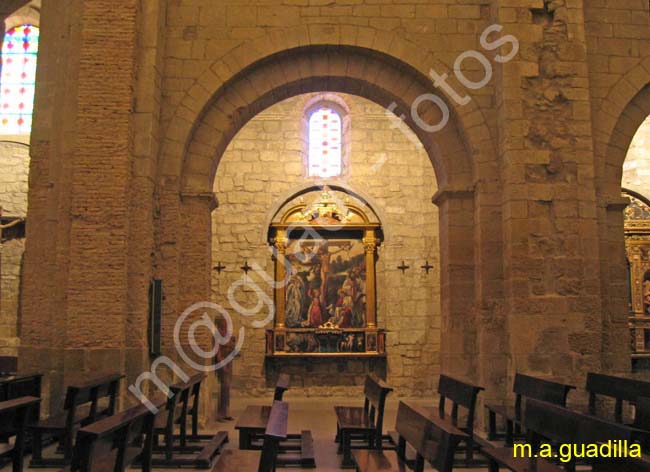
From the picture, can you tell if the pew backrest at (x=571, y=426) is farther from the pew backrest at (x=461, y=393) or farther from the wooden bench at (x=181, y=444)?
the wooden bench at (x=181, y=444)

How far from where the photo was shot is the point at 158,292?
7922 millimetres

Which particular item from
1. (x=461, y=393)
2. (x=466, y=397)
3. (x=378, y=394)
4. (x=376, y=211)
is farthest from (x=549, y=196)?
(x=376, y=211)

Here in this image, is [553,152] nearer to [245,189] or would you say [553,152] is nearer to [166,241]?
[166,241]

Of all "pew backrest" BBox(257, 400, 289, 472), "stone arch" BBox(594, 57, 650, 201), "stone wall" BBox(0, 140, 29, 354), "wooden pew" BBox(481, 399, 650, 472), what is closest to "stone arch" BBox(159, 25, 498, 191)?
"stone arch" BBox(594, 57, 650, 201)

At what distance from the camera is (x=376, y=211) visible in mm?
13680

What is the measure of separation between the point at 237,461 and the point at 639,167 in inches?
506

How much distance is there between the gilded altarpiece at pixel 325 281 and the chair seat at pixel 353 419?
585 centimetres

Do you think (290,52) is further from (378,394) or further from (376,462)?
(376,462)

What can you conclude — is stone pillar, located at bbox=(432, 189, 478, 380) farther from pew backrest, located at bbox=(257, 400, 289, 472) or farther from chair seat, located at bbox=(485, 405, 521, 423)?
pew backrest, located at bbox=(257, 400, 289, 472)

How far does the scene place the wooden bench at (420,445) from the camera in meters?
3.46

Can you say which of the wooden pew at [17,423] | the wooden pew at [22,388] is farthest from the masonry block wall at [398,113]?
the wooden pew at [17,423]

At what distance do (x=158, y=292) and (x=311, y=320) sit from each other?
5.79m

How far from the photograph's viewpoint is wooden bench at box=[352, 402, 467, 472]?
3455mm

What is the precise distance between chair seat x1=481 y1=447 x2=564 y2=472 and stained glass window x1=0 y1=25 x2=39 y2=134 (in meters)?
12.7
